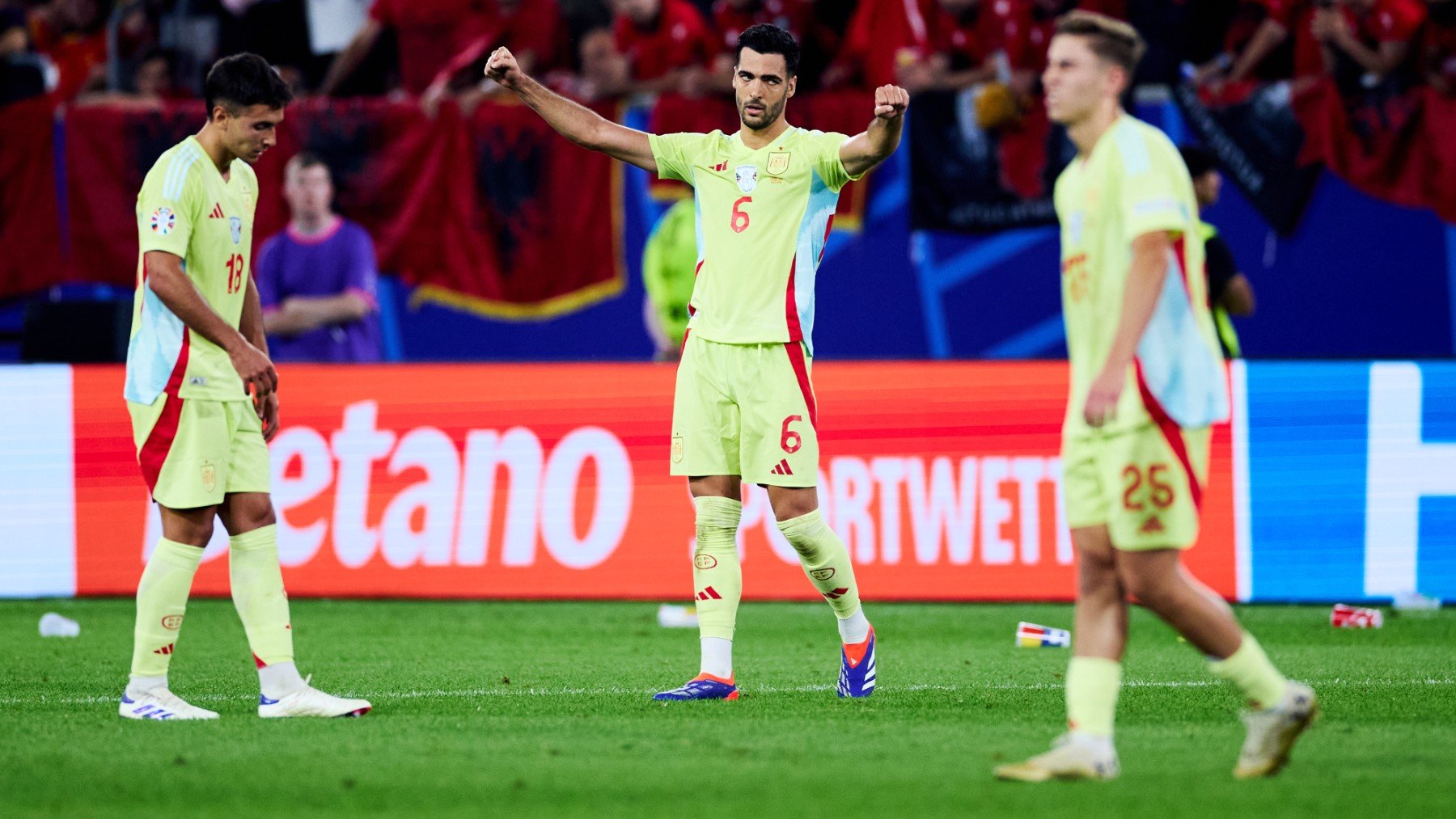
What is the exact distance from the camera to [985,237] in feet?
46.7

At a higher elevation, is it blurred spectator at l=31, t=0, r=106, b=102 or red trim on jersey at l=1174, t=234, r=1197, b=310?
blurred spectator at l=31, t=0, r=106, b=102

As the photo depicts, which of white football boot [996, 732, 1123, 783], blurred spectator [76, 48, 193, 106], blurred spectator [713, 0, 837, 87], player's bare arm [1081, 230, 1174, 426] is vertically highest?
blurred spectator [713, 0, 837, 87]

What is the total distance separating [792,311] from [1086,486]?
2185mm

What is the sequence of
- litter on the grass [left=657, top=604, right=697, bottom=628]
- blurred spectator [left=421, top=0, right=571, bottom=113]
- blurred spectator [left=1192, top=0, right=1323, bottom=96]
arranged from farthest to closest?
blurred spectator [left=421, top=0, right=571, bottom=113]
blurred spectator [left=1192, top=0, right=1323, bottom=96]
litter on the grass [left=657, top=604, right=697, bottom=628]

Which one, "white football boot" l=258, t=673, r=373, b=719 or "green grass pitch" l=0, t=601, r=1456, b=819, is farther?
"white football boot" l=258, t=673, r=373, b=719

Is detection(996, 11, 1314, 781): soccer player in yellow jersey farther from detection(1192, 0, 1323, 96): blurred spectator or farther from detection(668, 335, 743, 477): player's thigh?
detection(1192, 0, 1323, 96): blurred spectator

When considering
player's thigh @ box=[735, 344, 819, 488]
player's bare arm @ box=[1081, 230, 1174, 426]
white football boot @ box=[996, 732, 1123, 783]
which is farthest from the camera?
player's thigh @ box=[735, 344, 819, 488]

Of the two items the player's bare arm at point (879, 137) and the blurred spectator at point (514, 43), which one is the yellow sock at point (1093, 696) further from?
the blurred spectator at point (514, 43)

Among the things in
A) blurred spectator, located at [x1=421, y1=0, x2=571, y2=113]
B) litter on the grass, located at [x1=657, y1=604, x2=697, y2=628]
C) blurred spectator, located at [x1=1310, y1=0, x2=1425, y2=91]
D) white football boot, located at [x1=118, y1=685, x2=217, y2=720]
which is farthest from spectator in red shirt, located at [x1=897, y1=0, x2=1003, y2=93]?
white football boot, located at [x1=118, y1=685, x2=217, y2=720]

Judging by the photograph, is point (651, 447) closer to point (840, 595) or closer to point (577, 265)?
point (840, 595)

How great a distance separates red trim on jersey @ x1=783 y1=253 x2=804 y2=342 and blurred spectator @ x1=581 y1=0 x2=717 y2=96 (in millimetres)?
7807

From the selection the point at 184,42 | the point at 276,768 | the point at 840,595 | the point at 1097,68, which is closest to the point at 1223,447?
the point at 840,595

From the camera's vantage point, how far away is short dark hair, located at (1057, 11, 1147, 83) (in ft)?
16.4

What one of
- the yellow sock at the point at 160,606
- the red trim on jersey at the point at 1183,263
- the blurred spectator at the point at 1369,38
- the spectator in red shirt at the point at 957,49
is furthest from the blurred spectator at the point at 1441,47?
the yellow sock at the point at 160,606
